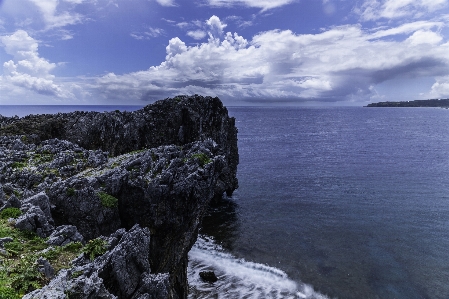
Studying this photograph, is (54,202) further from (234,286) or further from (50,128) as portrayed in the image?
(50,128)

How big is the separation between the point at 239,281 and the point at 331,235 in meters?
19.0

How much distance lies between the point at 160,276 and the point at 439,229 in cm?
5201

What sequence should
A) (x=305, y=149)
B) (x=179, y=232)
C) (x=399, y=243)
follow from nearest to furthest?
(x=179, y=232)
(x=399, y=243)
(x=305, y=149)

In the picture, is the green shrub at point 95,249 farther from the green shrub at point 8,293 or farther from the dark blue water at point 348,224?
the dark blue water at point 348,224

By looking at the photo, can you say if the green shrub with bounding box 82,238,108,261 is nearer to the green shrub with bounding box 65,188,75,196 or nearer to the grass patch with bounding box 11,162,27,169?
the green shrub with bounding box 65,188,75,196

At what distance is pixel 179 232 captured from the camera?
86.2ft

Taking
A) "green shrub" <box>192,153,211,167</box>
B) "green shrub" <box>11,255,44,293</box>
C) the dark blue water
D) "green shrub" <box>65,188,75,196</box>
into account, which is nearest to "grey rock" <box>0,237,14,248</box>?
"green shrub" <box>11,255,44,293</box>

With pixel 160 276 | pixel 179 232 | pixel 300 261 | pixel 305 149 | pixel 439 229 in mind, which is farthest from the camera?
pixel 305 149

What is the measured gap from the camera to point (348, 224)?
172 feet

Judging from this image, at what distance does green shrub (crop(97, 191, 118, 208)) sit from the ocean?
58.8 ft

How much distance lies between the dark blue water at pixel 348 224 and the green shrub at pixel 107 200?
2137 centimetres

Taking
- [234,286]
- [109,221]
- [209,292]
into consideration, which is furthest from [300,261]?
[109,221]

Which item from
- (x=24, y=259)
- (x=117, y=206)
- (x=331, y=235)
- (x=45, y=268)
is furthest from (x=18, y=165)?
(x=331, y=235)

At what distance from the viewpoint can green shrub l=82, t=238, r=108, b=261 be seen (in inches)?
583
